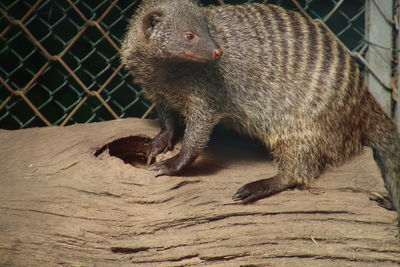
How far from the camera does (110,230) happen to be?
7.08 ft

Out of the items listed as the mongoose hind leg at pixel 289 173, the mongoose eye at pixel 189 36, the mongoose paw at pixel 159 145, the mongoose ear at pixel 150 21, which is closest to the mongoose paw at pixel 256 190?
the mongoose hind leg at pixel 289 173

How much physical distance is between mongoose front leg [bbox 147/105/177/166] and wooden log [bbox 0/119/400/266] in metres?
0.17

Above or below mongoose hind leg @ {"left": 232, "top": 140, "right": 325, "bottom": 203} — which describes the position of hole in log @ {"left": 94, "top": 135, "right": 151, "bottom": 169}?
below

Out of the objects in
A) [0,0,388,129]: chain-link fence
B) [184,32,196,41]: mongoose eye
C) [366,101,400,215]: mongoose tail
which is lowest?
[0,0,388,129]: chain-link fence

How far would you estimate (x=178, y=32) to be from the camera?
233 cm

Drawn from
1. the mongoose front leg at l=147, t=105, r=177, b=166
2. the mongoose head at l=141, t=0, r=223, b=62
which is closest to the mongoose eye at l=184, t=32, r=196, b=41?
the mongoose head at l=141, t=0, r=223, b=62

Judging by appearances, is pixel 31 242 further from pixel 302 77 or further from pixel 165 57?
pixel 302 77

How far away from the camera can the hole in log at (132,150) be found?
2.53m

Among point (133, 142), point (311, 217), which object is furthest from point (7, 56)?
point (311, 217)

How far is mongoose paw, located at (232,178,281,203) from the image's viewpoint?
2.28 metres

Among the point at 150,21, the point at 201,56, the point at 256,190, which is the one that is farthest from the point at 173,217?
the point at 150,21

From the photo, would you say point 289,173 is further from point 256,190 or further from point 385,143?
point 385,143

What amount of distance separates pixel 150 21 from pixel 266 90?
2.17 feet

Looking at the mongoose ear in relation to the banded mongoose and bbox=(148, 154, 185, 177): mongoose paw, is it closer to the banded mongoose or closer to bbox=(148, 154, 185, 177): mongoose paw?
the banded mongoose
